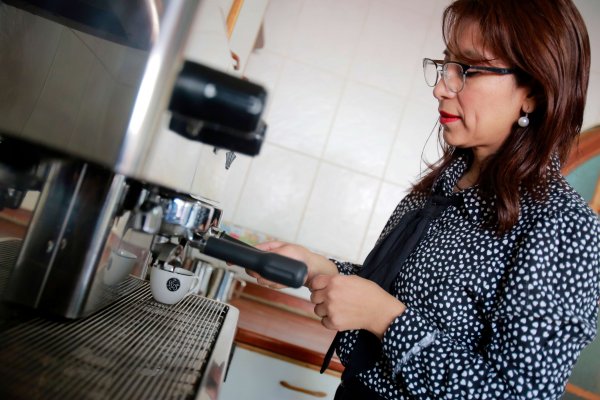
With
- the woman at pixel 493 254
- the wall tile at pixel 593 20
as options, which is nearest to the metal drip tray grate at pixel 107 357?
the woman at pixel 493 254

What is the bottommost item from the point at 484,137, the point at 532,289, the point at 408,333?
the point at 408,333

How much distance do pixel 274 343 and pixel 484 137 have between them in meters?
0.86

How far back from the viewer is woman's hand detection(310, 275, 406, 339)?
645 millimetres

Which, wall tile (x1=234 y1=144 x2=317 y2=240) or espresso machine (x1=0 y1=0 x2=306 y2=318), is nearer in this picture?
espresso machine (x1=0 y1=0 x2=306 y2=318)

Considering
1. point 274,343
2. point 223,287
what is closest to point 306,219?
point 223,287

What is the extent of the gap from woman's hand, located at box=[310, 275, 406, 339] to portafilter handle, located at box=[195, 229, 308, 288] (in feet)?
0.62

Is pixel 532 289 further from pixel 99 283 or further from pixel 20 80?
pixel 20 80

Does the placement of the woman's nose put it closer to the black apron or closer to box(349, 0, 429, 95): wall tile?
the black apron

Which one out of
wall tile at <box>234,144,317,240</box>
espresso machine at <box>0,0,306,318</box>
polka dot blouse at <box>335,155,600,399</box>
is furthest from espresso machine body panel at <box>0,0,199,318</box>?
wall tile at <box>234,144,317,240</box>

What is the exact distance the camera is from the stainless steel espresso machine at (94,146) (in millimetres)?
440

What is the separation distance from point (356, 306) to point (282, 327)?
92 cm

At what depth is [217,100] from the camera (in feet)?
1.30

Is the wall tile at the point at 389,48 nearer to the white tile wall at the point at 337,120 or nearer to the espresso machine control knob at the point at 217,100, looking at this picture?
the white tile wall at the point at 337,120

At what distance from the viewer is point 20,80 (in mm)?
509
